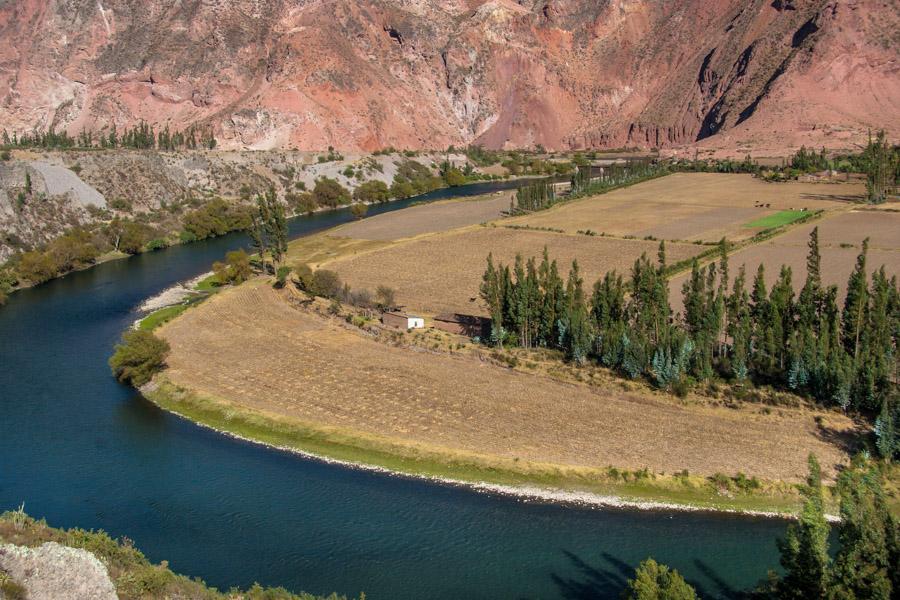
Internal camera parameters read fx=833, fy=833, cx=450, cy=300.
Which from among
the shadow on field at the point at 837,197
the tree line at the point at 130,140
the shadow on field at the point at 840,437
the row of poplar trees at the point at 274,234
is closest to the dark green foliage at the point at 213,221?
the row of poplar trees at the point at 274,234

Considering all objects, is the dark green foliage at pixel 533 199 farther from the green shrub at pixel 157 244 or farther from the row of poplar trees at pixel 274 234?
the green shrub at pixel 157 244

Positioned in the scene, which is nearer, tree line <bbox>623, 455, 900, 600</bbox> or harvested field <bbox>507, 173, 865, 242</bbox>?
tree line <bbox>623, 455, 900, 600</bbox>

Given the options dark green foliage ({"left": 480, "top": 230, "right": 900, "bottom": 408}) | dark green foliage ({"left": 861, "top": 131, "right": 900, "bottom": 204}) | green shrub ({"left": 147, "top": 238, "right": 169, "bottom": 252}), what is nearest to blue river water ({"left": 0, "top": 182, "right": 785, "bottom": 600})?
dark green foliage ({"left": 480, "top": 230, "right": 900, "bottom": 408})

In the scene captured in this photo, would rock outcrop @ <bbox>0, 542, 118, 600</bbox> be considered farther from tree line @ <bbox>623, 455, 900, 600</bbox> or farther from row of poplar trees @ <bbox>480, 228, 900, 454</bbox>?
row of poplar trees @ <bbox>480, 228, 900, 454</bbox>

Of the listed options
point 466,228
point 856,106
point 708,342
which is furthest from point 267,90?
point 708,342

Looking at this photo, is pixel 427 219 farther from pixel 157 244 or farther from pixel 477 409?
pixel 477 409

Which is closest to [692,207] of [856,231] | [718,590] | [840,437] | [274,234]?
[856,231]
